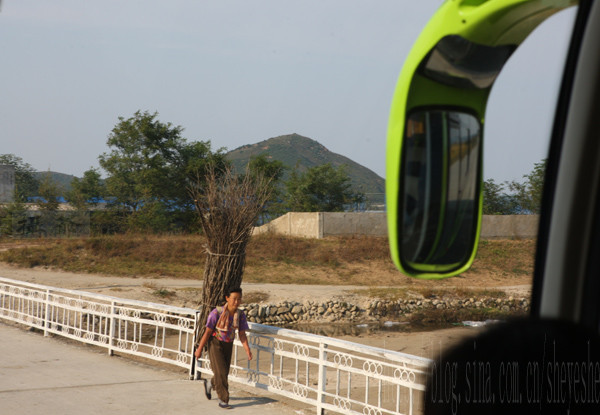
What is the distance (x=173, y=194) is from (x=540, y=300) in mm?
36283

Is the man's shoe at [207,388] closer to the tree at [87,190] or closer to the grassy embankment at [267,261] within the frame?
the grassy embankment at [267,261]

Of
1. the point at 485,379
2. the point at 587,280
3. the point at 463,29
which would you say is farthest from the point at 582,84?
the point at 485,379

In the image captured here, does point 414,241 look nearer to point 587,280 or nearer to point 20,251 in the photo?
point 587,280

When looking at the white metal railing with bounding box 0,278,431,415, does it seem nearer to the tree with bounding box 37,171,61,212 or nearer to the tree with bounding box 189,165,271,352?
the tree with bounding box 189,165,271,352

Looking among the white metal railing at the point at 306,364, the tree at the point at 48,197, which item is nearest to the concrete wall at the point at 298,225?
the tree at the point at 48,197

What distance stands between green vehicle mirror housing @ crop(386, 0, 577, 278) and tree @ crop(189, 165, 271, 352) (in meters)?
6.36

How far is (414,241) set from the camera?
1.34m

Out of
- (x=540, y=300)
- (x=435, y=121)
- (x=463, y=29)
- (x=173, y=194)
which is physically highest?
→ (x=463, y=29)

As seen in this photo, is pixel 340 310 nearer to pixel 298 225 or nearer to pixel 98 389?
pixel 298 225

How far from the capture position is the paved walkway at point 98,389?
644 centimetres

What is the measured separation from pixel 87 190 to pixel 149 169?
17.3ft

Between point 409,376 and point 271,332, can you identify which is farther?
point 271,332

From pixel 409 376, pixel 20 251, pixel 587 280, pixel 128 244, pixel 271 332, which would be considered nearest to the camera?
pixel 587 280

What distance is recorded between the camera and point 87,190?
39.2m
